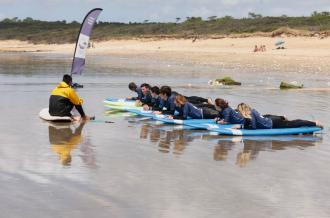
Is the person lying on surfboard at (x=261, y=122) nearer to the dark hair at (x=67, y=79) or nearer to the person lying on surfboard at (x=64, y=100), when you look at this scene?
the person lying on surfboard at (x=64, y=100)

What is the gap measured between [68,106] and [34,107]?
3.92 metres

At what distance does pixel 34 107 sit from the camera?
20.4 meters

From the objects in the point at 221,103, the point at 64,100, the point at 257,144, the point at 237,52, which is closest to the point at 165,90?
the point at 221,103

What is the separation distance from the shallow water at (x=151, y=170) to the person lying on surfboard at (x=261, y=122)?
0.44 m

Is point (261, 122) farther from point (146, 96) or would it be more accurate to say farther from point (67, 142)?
point (146, 96)

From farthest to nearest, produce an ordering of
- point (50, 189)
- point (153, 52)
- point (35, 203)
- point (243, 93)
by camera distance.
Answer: point (153, 52), point (243, 93), point (50, 189), point (35, 203)

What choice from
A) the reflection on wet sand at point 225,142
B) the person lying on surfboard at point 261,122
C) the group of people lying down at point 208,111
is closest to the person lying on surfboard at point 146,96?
the group of people lying down at point 208,111

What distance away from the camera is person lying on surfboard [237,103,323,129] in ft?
49.2

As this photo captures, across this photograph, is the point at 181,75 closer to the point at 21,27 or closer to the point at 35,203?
the point at 35,203

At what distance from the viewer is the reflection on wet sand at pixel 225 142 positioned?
12.8 metres

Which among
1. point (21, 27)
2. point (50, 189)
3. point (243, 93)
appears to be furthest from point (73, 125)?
point (21, 27)

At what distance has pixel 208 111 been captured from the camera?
17000 millimetres

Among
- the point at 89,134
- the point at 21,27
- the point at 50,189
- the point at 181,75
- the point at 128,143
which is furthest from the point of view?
the point at 21,27

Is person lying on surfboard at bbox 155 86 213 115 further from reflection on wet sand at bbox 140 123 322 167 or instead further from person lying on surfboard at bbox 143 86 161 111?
reflection on wet sand at bbox 140 123 322 167
